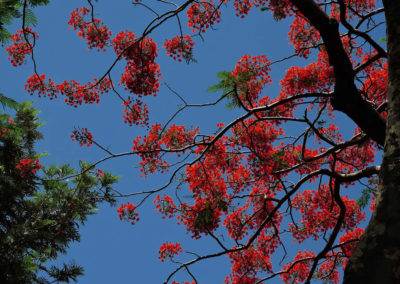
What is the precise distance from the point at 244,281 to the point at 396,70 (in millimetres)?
5604

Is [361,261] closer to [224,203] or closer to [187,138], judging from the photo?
[224,203]

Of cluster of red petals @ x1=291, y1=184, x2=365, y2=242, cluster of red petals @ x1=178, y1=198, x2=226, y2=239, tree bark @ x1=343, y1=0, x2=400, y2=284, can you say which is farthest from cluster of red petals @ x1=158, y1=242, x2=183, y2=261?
tree bark @ x1=343, y1=0, x2=400, y2=284

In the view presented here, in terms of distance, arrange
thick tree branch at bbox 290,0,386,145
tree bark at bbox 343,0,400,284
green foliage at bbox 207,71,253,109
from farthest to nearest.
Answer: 1. green foliage at bbox 207,71,253,109
2. thick tree branch at bbox 290,0,386,145
3. tree bark at bbox 343,0,400,284

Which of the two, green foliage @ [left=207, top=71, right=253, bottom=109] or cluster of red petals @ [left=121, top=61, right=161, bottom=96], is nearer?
green foliage @ [left=207, top=71, right=253, bottom=109]

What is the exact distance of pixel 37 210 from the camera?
9.98 m

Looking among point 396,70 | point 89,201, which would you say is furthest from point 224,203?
point 89,201

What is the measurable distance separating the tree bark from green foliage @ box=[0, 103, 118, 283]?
825 centimetres

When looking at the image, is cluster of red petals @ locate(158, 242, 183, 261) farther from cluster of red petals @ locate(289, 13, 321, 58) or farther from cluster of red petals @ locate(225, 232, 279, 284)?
cluster of red petals @ locate(289, 13, 321, 58)

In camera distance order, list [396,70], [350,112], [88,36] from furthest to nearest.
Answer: [88,36] < [350,112] < [396,70]

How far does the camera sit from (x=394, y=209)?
5.78 ft

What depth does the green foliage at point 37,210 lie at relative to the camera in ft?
30.2

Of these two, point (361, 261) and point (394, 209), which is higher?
point (394, 209)

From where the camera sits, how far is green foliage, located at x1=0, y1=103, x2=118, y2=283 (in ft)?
30.2

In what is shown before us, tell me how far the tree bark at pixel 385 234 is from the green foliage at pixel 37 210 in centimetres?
825
